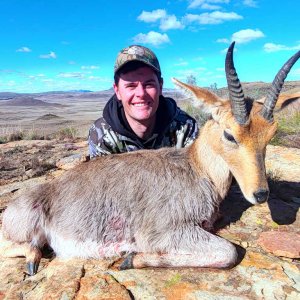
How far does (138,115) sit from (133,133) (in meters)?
0.47

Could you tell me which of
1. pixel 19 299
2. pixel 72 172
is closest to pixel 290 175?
pixel 72 172

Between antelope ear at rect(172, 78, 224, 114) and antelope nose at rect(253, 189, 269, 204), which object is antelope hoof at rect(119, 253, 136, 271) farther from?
antelope ear at rect(172, 78, 224, 114)

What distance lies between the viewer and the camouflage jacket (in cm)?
648

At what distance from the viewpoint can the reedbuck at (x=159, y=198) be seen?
433 cm

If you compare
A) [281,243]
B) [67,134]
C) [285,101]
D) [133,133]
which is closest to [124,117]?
[133,133]

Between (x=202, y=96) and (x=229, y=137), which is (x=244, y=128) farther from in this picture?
(x=202, y=96)

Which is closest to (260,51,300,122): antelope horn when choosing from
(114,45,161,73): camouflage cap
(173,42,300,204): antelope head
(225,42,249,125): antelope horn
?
(173,42,300,204): antelope head

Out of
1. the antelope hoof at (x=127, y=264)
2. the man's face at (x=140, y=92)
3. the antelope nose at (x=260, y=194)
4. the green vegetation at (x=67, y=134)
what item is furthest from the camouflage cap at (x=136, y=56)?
the green vegetation at (x=67, y=134)

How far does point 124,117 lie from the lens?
661 cm

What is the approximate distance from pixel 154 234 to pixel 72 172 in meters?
1.61

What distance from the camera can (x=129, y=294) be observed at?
3885 mm

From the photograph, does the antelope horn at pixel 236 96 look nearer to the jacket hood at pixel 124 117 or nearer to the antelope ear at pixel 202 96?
the antelope ear at pixel 202 96

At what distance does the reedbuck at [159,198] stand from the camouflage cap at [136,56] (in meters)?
1.40

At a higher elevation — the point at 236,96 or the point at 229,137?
the point at 236,96
